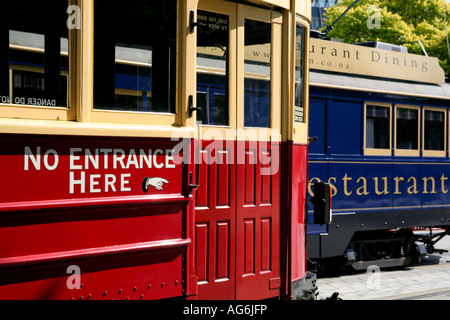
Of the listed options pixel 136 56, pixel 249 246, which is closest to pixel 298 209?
pixel 249 246

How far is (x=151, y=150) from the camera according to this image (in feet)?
10.7

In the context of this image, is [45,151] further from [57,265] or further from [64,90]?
[57,265]

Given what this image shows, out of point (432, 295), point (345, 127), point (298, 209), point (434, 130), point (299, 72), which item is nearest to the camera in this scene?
point (298, 209)

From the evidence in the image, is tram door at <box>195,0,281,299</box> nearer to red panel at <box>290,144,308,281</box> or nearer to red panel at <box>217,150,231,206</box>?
red panel at <box>217,150,231,206</box>

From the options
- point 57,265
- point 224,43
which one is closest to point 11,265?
point 57,265

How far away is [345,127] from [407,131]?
145 cm

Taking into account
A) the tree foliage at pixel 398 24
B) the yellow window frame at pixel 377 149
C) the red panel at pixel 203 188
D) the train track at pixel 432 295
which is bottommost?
the train track at pixel 432 295

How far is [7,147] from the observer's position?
2730mm

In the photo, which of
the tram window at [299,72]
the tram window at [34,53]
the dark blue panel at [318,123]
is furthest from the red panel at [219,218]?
the dark blue panel at [318,123]

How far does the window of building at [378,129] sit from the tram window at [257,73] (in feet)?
17.7

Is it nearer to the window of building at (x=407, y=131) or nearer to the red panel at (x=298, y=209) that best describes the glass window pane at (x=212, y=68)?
the red panel at (x=298, y=209)

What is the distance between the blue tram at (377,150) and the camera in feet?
28.8

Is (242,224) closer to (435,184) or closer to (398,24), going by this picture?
(435,184)

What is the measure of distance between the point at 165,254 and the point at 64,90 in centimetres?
112
